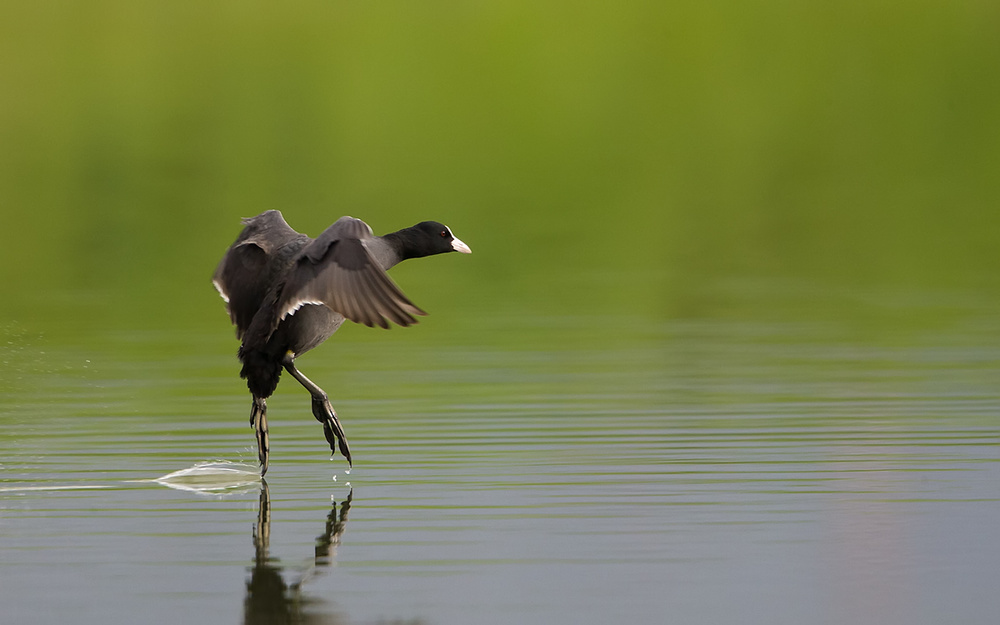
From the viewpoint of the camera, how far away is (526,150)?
49656 millimetres

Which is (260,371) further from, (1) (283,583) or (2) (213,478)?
(1) (283,583)

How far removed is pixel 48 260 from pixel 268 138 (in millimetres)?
23816

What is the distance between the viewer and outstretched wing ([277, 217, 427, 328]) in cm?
985

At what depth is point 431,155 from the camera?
48.5 m

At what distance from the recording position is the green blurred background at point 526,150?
947 inches

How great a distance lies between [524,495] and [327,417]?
1.81 meters

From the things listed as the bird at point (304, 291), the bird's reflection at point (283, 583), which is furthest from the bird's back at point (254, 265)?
the bird's reflection at point (283, 583)

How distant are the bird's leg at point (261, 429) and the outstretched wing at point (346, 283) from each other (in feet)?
1.93

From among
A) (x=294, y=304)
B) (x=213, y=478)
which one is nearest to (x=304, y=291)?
(x=294, y=304)

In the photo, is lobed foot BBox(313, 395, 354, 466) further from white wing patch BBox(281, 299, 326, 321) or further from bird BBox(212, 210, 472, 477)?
white wing patch BBox(281, 299, 326, 321)

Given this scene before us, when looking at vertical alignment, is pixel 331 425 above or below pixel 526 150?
below

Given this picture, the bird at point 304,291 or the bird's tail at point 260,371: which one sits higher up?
the bird at point 304,291

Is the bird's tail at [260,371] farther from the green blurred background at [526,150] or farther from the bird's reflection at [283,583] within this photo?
the green blurred background at [526,150]

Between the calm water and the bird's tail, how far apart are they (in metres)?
0.42
